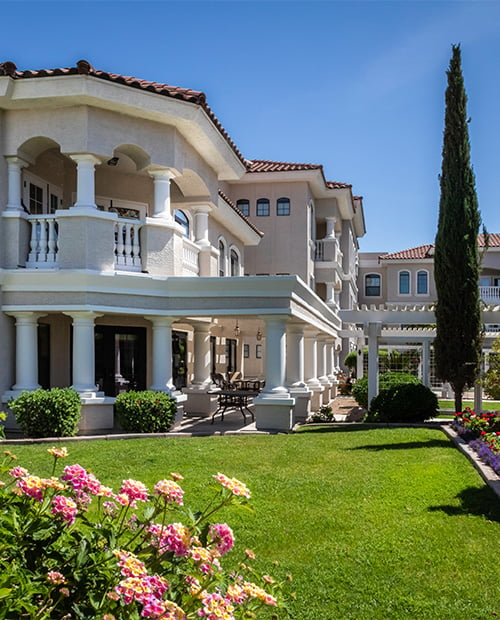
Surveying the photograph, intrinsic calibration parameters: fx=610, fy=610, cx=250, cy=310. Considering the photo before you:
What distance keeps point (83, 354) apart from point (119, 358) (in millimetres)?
Answer: 3044

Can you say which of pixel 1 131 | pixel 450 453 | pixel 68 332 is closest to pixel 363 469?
pixel 450 453

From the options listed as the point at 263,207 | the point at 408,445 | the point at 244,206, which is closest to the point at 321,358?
the point at 263,207

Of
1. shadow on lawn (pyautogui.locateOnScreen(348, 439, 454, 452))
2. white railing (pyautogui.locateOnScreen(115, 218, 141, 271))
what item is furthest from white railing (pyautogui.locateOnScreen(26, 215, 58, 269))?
shadow on lawn (pyautogui.locateOnScreen(348, 439, 454, 452))

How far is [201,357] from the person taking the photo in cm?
1859

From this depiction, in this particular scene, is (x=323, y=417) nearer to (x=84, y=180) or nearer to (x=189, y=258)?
(x=189, y=258)

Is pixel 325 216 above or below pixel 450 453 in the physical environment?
above

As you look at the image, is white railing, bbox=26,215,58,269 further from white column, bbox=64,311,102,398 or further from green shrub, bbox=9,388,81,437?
green shrub, bbox=9,388,81,437

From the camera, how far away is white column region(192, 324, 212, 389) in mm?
18406

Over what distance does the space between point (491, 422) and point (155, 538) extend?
464 inches

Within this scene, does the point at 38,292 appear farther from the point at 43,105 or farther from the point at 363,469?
the point at 363,469

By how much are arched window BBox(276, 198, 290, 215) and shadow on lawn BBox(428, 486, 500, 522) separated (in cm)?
2210

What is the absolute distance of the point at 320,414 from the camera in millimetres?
Answer: 17109

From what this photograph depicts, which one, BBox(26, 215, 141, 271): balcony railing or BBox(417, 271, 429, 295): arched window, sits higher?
BBox(417, 271, 429, 295): arched window

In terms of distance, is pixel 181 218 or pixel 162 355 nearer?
pixel 162 355
